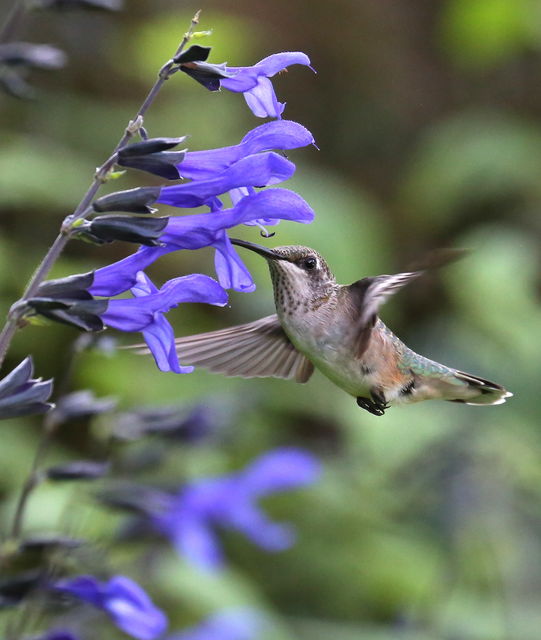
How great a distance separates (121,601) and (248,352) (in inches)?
18.9

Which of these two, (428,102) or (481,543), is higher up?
(428,102)

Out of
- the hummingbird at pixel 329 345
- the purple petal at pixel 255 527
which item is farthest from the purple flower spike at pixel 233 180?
the purple petal at pixel 255 527

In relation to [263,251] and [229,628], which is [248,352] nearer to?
[263,251]

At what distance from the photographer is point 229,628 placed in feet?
8.48

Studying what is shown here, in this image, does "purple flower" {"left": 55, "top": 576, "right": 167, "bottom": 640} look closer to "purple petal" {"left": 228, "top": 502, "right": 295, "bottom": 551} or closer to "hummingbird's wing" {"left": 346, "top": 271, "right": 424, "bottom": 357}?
"hummingbird's wing" {"left": 346, "top": 271, "right": 424, "bottom": 357}

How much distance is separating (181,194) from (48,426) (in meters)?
0.73

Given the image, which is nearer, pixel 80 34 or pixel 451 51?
A: pixel 80 34

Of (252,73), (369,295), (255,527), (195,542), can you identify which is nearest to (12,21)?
(252,73)

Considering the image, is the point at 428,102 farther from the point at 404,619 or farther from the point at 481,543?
the point at 404,619

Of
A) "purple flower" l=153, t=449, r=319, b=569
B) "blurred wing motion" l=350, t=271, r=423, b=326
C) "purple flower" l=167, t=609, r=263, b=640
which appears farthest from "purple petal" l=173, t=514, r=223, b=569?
"blurred wing motion" l=350, t=271, r=423, b=326

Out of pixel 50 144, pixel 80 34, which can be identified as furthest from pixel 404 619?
pixel 80 34

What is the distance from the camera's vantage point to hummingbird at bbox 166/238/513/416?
1596 mm

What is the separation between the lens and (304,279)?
1617 millimetres

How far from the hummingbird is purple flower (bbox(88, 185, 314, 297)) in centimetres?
6
